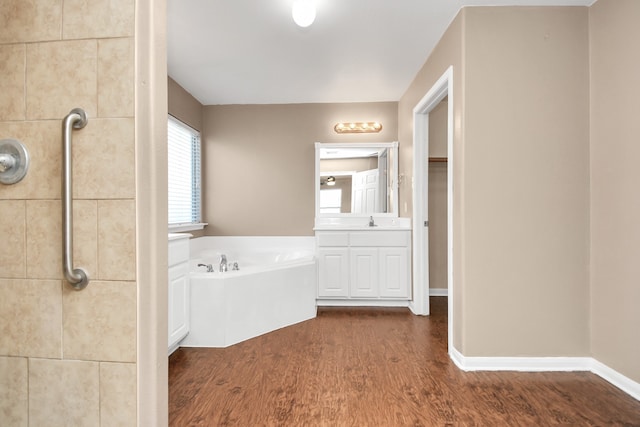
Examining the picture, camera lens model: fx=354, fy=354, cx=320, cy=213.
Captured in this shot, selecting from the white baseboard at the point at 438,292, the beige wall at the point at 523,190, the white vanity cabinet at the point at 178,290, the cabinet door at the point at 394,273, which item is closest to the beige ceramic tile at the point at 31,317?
the white vanity cabinet at the point at 178,290

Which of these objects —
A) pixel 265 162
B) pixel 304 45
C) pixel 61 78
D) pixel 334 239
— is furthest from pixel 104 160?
pixel 265 162

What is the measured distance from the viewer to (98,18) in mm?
894

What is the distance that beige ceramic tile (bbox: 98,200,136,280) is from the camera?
35.0 inches

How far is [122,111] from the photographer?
885 millimetres

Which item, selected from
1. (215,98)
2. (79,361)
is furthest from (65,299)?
(215,98)

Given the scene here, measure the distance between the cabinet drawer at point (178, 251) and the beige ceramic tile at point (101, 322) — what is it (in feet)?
4.72

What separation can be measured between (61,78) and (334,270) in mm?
3105

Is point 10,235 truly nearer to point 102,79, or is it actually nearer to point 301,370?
point 102,79

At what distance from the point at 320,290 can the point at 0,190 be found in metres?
3.08

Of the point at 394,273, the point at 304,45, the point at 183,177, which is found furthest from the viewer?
the point at 183,177

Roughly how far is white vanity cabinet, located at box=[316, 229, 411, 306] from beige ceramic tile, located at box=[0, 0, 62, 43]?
3.00m

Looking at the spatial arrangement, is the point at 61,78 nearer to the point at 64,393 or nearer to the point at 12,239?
the point at 12,239

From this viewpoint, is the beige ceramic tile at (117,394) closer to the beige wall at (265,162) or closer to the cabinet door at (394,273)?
the cabinet door at (394,273)

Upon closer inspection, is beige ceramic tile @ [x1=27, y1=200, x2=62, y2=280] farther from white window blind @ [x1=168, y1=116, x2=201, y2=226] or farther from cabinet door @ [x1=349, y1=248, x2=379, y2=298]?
cabinet door @ [x1=349, y1=248, x2=379, y2=298]
